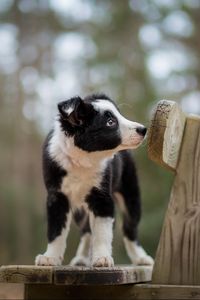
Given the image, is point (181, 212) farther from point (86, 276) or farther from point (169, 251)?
point (86, 276)

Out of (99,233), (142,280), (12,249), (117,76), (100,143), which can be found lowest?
(12,249)

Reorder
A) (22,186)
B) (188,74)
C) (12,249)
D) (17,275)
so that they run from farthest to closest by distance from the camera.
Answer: (22,186) → (12,249) → (188,74) → (17,275)

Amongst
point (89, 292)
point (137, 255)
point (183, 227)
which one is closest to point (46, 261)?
point (89, 292)

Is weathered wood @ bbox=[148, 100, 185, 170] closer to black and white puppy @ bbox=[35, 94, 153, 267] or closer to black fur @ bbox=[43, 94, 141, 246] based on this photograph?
black and white puppy @ bbox=[35, 94, 153, 267]

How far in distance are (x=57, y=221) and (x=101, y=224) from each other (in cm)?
33

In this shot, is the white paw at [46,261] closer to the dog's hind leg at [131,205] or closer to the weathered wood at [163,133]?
the weathered wood at [163,133]

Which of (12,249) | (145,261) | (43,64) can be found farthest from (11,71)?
(145,261)

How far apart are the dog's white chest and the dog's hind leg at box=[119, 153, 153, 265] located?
0.82 metres

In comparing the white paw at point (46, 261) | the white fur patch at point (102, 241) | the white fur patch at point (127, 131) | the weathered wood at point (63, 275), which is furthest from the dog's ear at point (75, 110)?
the weathered wood at point (63, 275)

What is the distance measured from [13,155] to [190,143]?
12780 mm

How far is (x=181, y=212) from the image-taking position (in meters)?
3.81

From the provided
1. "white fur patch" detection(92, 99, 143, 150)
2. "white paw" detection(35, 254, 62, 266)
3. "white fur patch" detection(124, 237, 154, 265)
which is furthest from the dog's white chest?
"white fur patch" detection(124, 237, 154, 265)

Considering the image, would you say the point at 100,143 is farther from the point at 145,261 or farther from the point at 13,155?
the point at 13,155

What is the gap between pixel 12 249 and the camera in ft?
46.1
